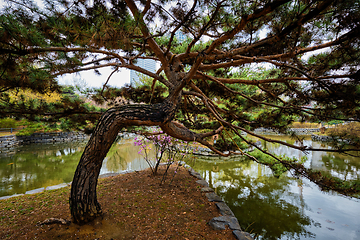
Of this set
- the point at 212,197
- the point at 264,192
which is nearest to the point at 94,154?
the point at 212,197

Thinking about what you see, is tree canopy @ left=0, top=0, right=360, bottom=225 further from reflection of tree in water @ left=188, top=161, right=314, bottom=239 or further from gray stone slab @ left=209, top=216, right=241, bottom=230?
reflection of tree in water @ left=188, top=161, right=314, bottom=239

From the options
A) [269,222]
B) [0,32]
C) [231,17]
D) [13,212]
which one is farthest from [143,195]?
[231,17]

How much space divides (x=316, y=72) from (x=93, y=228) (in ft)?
9.29

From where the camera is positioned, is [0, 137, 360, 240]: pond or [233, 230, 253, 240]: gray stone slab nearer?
[233, 230, 253, 240]: gray stone slab

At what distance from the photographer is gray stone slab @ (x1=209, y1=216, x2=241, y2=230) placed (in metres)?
1.81

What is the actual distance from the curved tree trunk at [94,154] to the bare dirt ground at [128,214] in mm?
180

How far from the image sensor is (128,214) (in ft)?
6.32

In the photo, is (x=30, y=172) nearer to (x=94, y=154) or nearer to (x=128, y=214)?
(x=128, y=214)

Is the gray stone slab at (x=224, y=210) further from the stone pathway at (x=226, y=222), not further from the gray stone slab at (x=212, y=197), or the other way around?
the gray stone slab at (x=212, y=197)

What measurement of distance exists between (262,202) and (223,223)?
193cm

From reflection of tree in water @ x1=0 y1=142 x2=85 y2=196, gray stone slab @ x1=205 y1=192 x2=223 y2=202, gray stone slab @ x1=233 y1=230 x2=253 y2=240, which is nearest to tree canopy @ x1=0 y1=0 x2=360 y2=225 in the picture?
gray stone slab @ x1=233 y1=230 x2=253 y2=240

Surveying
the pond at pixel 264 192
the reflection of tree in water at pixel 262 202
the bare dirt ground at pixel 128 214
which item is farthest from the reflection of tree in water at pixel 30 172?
the reflection of tree in water at pixel 262 202

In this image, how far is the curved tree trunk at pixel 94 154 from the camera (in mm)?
1586

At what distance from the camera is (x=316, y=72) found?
1.61 m
